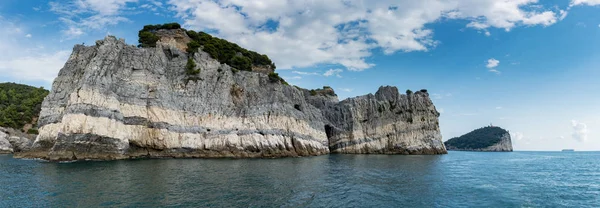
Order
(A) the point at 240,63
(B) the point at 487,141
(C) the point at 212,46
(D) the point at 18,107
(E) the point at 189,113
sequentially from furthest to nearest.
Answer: (B) the point at 487,141, (D) the point at 18,107, (A) the point at 240,63, (C) the point at 212,46, (E) the point at 189,113

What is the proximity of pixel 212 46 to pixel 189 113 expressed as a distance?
21.1 m

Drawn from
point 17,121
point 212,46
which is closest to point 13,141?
point 17,121

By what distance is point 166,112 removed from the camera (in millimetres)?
50000

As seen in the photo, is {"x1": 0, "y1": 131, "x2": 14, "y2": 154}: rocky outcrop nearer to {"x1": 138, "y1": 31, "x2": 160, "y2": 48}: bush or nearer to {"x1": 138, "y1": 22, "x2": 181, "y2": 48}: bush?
{"x1": 138, "y1": 22, "x2": 181, "y2": 48}: bush

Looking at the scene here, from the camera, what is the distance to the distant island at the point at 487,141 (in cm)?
16425

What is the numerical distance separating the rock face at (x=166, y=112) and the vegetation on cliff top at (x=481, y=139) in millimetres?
116532

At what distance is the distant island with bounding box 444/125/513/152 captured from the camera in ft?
539

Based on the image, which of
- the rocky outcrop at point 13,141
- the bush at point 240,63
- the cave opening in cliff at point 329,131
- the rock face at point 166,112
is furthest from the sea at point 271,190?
the rocky outcrop at point 13,141

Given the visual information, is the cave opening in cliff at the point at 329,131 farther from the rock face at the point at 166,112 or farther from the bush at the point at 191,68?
the bush at the point at 191,68

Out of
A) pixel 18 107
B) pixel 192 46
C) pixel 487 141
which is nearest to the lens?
pixel 192 46

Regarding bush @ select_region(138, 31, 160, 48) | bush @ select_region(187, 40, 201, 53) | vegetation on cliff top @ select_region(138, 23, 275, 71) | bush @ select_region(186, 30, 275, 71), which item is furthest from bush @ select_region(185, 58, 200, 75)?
bush @ select_region(138, 31, 160, 48)

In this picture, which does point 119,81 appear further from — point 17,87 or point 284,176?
point 17,87

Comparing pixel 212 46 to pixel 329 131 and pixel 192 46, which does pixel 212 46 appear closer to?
pixel 192 46

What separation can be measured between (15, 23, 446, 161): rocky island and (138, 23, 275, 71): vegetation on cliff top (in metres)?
0.22
